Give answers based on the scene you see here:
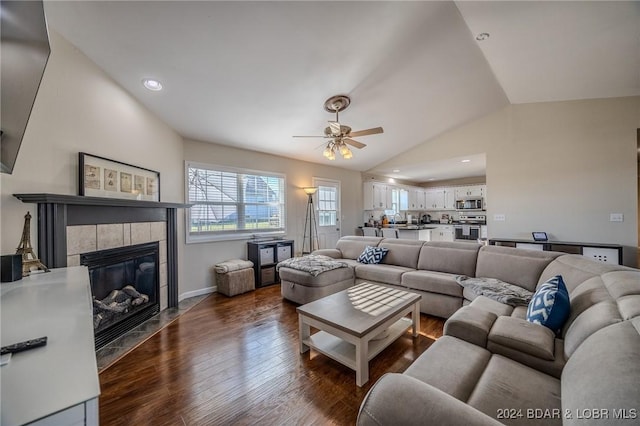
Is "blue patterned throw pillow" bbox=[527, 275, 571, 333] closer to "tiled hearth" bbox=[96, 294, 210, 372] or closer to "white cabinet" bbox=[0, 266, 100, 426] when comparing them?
"white cabinet" bbox=[0, 266, 100, 426]

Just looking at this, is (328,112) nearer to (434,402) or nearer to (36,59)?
(36,59)

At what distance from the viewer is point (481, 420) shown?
0.82m

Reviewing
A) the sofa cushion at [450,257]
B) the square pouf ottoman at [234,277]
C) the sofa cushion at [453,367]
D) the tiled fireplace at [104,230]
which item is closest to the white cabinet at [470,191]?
the sofa cushion at [450,257]

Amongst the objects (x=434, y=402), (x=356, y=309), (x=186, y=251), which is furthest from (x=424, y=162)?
(x=434, y=402)

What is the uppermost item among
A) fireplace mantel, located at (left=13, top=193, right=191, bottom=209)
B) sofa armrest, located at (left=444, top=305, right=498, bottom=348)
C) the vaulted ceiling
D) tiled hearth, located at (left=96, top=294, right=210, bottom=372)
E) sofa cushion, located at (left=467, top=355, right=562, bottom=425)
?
the vaulted ceiling

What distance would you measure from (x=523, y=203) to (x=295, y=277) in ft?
13.7

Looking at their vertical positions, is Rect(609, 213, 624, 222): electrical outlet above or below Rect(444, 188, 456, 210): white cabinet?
below

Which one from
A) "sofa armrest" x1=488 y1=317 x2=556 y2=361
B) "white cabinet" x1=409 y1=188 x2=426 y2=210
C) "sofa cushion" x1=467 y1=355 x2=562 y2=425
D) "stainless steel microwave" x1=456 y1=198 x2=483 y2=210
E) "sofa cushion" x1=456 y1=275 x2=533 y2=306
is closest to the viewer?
"sofa cushion" x1=467 y1=355 x2=562 y2=425

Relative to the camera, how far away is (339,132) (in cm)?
309

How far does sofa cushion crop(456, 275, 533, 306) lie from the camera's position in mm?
2240

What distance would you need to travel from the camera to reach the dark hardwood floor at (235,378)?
1.63 m

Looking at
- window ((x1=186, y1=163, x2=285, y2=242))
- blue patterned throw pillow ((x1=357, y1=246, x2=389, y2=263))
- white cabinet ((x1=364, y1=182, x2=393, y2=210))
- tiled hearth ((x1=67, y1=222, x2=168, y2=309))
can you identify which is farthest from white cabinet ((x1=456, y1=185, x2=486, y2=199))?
tiled hearth ((x1=67, y1=222, x2=168, y2=309))

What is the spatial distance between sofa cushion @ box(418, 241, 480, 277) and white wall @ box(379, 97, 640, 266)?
1.90 m

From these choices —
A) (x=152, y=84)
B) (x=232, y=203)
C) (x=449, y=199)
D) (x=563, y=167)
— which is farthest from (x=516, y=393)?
(x=449, y=199)
